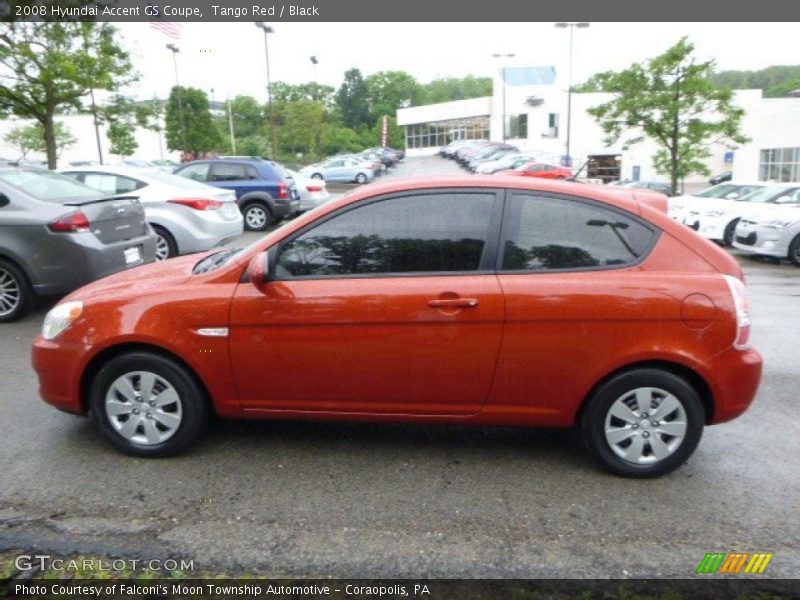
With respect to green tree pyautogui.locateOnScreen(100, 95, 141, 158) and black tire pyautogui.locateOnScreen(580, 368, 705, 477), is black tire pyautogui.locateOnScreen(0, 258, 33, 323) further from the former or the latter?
green tree pyautogui.locateOnScreen(100, 95, 141, 158)

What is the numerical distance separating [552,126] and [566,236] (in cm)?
6321

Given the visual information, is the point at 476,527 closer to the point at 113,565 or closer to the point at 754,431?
the point at 113,565

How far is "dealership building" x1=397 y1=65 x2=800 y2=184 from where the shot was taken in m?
36.8

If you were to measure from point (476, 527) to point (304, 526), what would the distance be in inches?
33.2

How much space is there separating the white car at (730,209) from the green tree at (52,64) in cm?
1611

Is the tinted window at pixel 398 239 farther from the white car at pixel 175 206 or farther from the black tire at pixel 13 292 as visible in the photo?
the white car at pixel 175 206

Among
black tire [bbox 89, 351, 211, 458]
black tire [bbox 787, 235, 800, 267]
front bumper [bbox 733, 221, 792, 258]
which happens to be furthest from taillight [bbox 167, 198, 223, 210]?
black tire [bbox 787, 235, 800, 267]

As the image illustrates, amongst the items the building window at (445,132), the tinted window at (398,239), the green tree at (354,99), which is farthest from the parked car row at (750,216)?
the green tree at (354,99)

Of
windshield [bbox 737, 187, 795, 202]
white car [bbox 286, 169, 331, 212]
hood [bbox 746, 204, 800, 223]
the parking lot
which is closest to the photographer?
the parking lot

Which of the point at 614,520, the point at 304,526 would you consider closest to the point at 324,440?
the point at 304,526

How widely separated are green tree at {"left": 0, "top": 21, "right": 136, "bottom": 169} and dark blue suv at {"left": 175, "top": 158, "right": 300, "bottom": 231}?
5.90m

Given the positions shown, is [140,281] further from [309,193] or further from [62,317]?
[309,193]

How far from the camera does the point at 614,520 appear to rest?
3.31 metres

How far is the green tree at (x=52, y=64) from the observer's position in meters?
17.8
